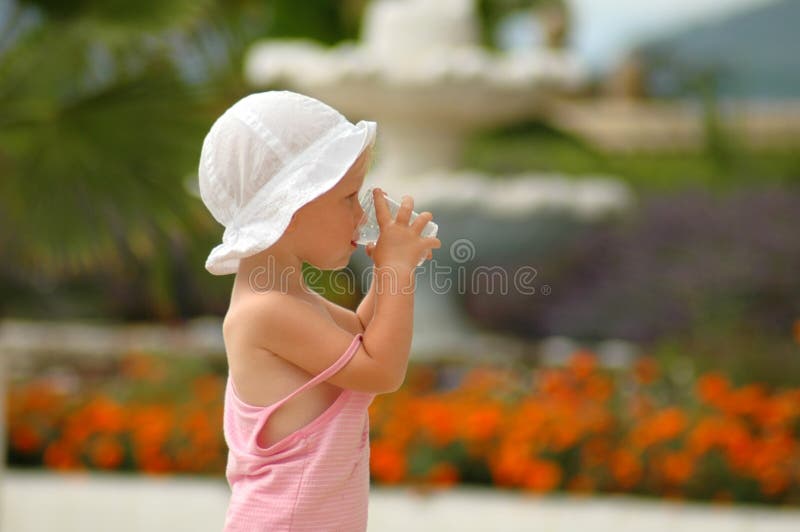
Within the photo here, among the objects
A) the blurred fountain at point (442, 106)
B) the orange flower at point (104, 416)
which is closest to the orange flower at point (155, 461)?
the orange flower at point (104, 416)

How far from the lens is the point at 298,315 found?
5.36 feet

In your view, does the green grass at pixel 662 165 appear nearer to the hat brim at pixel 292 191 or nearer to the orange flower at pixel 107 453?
the orange flower at pixel 107 453

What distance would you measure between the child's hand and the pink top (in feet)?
0.41

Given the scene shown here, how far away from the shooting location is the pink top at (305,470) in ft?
5.30

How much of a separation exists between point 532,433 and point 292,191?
2664 mm

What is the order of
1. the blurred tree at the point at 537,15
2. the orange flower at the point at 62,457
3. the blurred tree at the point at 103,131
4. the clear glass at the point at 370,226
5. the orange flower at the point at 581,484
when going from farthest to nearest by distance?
the blurred tree at the point at 537,15 → the orange flower at the point at 62,457 → the blurred tree at the point at 103,131 → the orange flower at the point at 581,484 → the clear glass at the point at 370,226

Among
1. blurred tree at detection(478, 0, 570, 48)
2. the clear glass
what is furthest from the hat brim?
blurred tree at detection(478, 0, 570, 48)

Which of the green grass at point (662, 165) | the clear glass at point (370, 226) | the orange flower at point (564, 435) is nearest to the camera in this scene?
the clear glass at point (370, 226)

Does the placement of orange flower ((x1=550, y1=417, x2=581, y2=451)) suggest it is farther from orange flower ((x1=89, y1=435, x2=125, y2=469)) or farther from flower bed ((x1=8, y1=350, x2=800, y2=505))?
orange flower ((x1=89, y1=435, x2=125, y2=469))

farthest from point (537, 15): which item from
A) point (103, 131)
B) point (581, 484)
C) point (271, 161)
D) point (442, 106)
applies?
point (271, 161)

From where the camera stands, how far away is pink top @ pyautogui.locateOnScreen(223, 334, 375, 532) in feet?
5.30

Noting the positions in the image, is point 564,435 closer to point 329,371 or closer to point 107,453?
point 107,453

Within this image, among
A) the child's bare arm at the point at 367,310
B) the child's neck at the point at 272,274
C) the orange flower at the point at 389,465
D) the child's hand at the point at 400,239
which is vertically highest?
the child's hand at the point at 400,239

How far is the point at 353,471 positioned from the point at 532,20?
11389 millimetres
